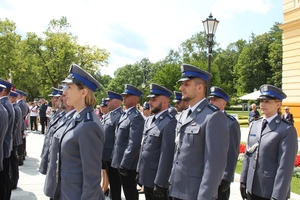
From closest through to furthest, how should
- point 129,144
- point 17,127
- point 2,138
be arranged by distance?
point 2,138 → point 129,144 → point 17,127

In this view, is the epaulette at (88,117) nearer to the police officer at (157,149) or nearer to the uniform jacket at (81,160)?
the uniform jacket at (81,160)

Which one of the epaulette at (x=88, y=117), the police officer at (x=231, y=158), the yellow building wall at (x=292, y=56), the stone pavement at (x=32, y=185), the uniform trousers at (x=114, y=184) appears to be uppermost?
the yellow building wall at (x=292, y=56)

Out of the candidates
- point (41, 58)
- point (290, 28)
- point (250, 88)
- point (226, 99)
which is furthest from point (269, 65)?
point (226, 99)

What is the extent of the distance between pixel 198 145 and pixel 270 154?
1.21 meters

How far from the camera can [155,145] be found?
485 cm

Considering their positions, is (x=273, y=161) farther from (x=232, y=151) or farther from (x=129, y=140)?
(x=129, y=140)

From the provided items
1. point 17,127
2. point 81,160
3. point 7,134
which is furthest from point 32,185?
point 81,160

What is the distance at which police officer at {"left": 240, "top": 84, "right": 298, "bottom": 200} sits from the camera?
389 cm

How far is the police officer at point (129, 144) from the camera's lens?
5566mm

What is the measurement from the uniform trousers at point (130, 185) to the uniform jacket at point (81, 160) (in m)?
2.55

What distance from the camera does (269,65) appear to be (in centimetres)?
6125

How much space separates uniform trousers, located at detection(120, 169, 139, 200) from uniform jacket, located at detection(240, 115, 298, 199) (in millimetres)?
2039

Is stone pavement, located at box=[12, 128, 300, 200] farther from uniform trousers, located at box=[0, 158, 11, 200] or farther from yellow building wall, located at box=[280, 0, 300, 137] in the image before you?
yellow building wall, located at box=[280, 0, 300, 137]

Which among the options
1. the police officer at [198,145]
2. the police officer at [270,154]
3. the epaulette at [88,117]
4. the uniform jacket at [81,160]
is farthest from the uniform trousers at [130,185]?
the epaulette at [88,117]
